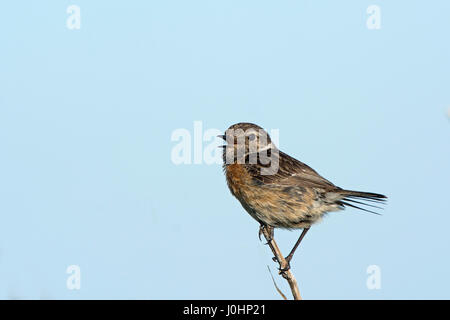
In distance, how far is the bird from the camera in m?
8.27

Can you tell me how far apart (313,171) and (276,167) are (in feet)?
1.72

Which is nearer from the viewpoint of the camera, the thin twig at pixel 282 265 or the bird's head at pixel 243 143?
the thin twig at pixel 282 265

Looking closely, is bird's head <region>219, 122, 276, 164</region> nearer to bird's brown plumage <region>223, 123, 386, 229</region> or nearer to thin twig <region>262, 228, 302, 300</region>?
bird's brown plumage <region>223, 123, 386, 229</region>

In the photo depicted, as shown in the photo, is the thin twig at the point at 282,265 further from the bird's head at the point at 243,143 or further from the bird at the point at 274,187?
the bird's head at the point at 243,143

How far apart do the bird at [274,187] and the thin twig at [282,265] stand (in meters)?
0.34

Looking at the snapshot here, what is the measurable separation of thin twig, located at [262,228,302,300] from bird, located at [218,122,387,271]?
34cm

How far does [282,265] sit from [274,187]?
6.26ft

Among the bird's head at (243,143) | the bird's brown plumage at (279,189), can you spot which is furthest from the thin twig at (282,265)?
the bird's head at (243,143)

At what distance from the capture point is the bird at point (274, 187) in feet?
27.1
